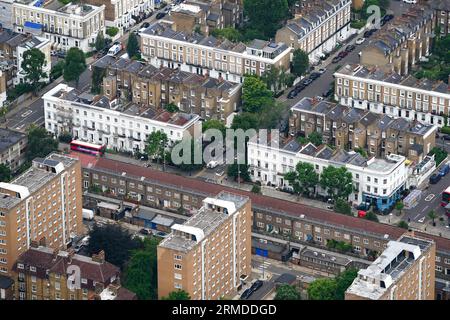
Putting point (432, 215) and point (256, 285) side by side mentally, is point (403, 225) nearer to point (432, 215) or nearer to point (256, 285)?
point (432, 215)

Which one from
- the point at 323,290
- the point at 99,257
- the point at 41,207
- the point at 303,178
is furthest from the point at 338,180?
the point at 41,207

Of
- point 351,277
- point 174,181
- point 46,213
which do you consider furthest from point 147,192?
point 351,277

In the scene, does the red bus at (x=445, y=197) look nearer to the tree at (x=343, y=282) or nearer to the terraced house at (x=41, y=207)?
the tree at (x=343, y=282)

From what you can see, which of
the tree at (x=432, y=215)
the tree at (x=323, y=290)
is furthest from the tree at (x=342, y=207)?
the tree at (x=323, y=290)

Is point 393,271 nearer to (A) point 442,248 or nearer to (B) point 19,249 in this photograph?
(A) point 442,248

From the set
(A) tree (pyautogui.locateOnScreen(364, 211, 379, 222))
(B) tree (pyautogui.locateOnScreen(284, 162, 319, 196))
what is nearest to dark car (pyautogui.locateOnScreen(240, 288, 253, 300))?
(A) tree (pyautogui.locateOnScreen(364, 211, 379, 222))
